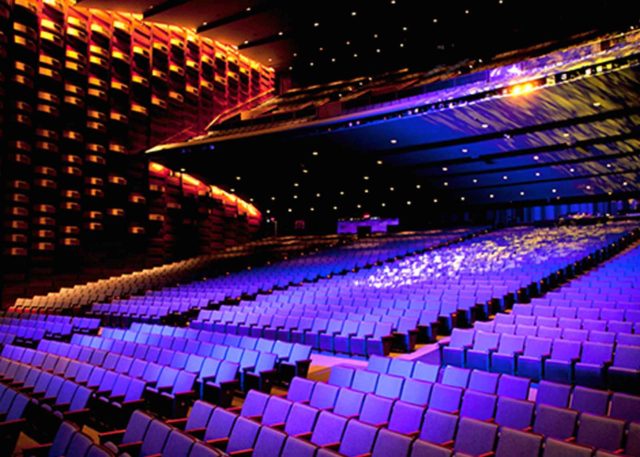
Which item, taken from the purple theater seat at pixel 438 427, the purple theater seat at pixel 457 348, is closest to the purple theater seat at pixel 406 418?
the purple theater seat at pixel 438 427

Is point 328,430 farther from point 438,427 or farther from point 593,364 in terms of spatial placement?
point 593,364

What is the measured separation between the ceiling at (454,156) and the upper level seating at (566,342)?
Result: 4887mm

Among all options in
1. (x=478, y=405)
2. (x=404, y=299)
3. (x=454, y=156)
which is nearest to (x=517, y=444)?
(x=478, y=405)

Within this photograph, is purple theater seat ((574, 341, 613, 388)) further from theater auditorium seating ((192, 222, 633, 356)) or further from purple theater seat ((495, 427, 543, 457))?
purple theater seat ((495, 427, 543, 457))

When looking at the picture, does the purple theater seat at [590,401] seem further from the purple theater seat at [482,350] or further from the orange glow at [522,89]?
the orange glow at [522,89]

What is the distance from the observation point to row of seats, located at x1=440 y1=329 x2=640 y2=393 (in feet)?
11.8

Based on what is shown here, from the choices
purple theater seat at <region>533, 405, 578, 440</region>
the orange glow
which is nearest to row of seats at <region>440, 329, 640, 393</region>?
purple theater seat at <region>533, 405, 578, 440</region>

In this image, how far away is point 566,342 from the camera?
3.99 meters

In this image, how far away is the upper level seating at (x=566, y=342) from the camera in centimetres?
367

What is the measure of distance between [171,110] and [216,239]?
12.6 ft

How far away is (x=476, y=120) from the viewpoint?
1012 cm

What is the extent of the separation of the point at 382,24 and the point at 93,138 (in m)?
7.79

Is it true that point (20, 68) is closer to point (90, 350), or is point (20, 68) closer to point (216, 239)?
point (216, 239)

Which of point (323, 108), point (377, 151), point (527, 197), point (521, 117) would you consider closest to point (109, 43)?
point (323, 108)
